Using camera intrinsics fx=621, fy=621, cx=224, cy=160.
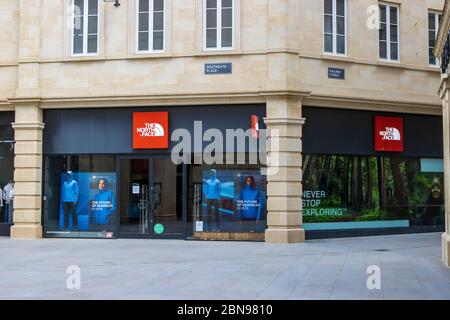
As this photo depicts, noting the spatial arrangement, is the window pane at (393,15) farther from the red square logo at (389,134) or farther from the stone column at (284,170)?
the stone column at (284,170)

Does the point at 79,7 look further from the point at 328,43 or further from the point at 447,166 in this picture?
the point at 447,166

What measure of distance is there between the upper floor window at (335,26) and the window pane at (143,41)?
5578 millimetres

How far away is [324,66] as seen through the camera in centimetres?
1905

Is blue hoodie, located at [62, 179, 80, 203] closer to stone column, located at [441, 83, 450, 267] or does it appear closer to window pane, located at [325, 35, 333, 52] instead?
window pane, located at [325, 35, 333, 52]

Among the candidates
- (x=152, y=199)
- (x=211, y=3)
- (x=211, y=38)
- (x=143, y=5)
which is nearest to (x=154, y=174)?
(x=152, y=199)

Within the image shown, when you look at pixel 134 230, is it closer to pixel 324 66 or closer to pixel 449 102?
pixel 324 66

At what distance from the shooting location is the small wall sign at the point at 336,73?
19125mm

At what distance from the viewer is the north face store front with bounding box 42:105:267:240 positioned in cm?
1867

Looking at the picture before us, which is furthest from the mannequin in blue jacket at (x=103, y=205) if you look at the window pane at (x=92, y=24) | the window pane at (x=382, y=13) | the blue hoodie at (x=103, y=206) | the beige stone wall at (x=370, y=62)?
the window pane at (x=382, y=13)

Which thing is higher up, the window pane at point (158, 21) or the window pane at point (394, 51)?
the window pane at point (158, 21)

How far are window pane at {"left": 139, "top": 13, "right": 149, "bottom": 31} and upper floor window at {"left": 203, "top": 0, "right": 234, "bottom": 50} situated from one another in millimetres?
1891

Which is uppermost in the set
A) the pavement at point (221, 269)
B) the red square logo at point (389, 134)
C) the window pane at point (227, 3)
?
the window pane at point (227, 3)

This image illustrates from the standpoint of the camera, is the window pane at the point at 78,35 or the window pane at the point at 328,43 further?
the window pane at the point at 78,35
